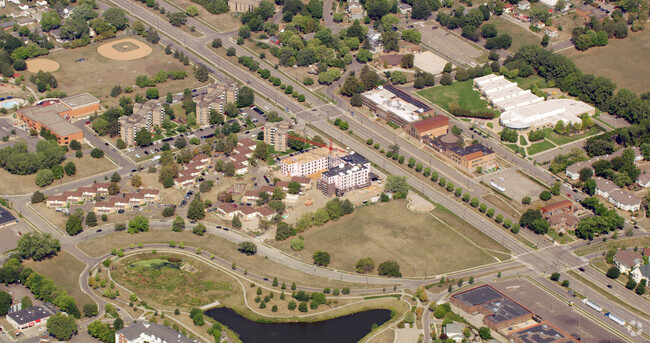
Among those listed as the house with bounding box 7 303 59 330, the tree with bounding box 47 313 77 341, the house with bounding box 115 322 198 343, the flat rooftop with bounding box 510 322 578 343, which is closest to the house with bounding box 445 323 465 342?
the flat rooftop with bounding box 510 322 578 343

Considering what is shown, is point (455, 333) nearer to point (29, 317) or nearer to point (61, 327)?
point (61, 327)

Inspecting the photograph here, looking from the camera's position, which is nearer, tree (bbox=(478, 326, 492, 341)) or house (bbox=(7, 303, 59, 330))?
house (bbox=(7, 303, 59, 330))

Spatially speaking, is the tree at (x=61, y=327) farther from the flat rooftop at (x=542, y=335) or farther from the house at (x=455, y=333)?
the flat rooftop at (x=542, y=335)

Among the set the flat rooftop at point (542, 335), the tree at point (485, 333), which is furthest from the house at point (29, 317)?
the flat rooftop at point (542, 335)

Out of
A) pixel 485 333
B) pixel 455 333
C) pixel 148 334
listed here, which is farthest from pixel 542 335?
pixel 148 334

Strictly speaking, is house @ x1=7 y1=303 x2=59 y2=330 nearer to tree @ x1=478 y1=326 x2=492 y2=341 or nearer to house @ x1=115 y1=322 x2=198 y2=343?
house @ x1=115 y1=322 x2=198 y2=343

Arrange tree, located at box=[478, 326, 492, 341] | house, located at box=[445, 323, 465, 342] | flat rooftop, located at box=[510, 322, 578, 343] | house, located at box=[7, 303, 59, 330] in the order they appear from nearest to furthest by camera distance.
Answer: flat rooftop, located at box=[510, 322, 578, 343], house, located at box=[7, 303, 59, 330], house, located at box=[445, 323, 465, 342], tree, located at box=[478, 326, 492, 341]

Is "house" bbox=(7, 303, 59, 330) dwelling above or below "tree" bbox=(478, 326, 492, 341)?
below

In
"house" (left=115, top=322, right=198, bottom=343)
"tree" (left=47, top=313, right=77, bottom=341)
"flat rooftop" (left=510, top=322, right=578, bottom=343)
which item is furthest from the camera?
"flat rooftop" (left=510, top=322, right=578, bottom=343)
